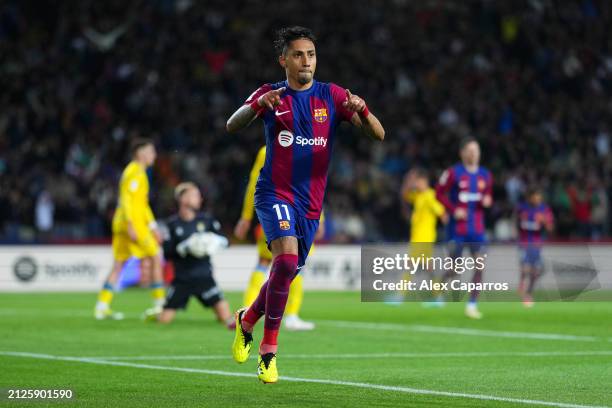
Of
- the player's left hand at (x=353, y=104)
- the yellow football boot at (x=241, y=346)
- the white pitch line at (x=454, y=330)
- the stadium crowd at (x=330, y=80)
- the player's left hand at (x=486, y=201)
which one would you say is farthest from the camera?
the stadium crowd at (x=330, y=80)

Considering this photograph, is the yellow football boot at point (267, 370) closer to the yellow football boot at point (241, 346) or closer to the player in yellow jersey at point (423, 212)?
the yellow football boot at point (241, 346)

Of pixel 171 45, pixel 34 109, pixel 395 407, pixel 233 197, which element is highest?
pixel 171 45

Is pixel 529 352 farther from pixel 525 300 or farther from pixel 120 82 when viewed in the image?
pixel 120 82

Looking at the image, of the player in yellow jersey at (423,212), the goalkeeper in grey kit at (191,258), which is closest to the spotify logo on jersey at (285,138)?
the goalkeeper in grey kit at (191,258)

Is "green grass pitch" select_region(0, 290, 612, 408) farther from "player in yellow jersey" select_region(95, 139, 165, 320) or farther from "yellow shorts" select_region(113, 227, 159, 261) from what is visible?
"yellow shorts" select_region(113, 227, 159, 261)

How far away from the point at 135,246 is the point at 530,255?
9514 mm

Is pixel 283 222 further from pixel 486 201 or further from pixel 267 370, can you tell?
pixel 486 201

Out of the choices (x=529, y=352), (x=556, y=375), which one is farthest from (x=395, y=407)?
(x=529, y=352)

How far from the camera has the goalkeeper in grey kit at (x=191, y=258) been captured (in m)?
16.4

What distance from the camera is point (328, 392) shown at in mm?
9102

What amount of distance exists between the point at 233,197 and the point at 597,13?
1162cm

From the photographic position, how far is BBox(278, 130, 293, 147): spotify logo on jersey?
926 centimetres

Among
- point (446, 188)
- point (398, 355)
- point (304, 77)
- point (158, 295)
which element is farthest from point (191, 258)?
point (304, 77)

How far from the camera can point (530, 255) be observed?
2458 centimetres
